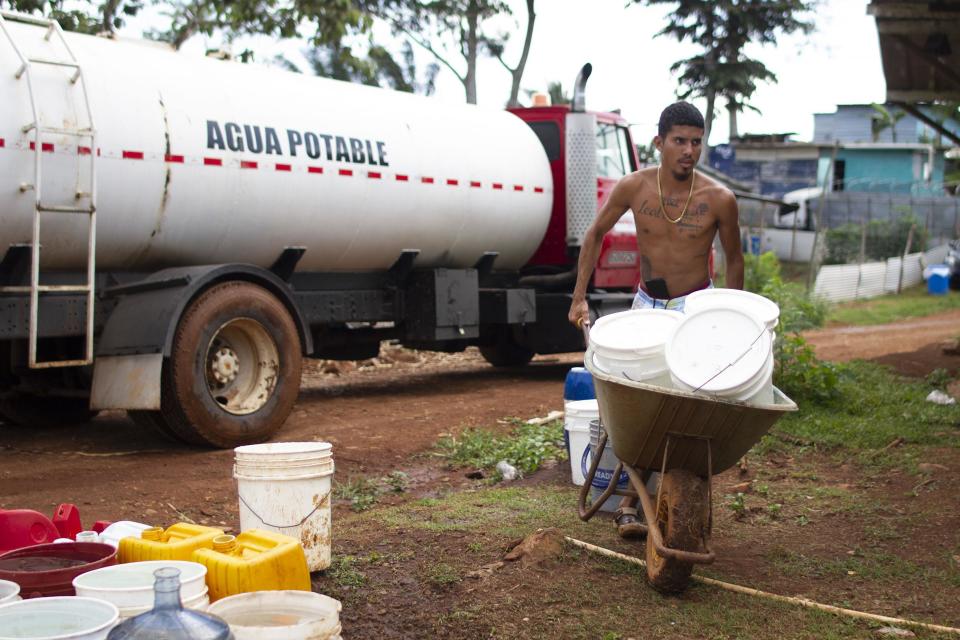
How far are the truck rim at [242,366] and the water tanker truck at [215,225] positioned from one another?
0.02 metres

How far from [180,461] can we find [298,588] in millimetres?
3910

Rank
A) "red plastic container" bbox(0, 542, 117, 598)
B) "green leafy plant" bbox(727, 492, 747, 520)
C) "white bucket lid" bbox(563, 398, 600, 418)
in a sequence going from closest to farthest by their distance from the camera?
1. "red plastic container" bbox(0, 542, 117, 598)
2. "green leafy plant" bbox(727, 492, 747, 520)
3. "white bucket lid" bbox(563, 398, 600, 418)

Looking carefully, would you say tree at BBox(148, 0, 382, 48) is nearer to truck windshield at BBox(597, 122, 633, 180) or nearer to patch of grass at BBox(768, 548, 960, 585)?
truck windshield at BBox(597, 122, 633, 180)

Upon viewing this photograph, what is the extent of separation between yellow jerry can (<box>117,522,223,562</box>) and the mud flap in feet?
11.5

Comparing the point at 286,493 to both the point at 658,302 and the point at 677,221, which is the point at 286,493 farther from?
the point at 677,221

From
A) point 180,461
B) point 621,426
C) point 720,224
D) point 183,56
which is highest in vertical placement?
point 183,56

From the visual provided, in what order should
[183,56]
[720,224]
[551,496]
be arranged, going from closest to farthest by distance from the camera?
[720,224] → [551,496] → [183,56]

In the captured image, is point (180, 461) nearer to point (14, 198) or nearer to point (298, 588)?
point (14, 198)

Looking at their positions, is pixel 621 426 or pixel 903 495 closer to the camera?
pixel 621 426

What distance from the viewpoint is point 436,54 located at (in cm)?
2662

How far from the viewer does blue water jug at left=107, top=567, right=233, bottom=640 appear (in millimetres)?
2459

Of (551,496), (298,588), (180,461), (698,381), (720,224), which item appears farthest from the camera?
(180,461)

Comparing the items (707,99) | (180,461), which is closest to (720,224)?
(180,461)

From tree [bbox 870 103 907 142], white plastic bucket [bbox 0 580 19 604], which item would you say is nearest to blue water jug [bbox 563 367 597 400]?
white plastic bucket [bbox 0 580 19 604]
